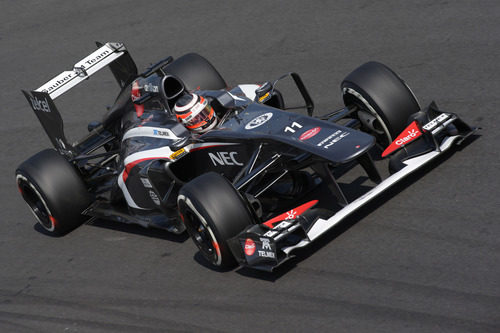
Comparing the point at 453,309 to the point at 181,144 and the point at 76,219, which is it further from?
the point at 76,219

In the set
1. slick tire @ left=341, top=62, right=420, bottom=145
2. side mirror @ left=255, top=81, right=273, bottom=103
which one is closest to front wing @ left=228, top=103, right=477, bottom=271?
slick tire @ left=341, top=62, right=420, bottom=145

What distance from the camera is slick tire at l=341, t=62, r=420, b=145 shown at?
781 cm

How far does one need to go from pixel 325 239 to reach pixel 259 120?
134cm

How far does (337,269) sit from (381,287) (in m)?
0.55

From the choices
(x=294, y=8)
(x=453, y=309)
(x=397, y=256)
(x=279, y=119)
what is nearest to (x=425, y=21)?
(x=294, y=8)

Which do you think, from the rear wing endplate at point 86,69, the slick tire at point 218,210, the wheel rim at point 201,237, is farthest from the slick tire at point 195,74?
the slick tire at point 218,210

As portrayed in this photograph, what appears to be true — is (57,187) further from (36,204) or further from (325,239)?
(325,239)

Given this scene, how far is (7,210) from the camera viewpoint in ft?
32.4

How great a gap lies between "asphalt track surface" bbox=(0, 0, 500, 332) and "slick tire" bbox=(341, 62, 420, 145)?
2.09 feet

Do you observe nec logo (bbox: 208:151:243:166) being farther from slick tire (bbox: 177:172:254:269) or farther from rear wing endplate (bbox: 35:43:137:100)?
rear wing endplate (bbox: 35:43:137:100)

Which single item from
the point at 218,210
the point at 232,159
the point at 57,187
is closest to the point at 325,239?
the point at 218,210

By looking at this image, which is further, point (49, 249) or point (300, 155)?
point (49, 249)

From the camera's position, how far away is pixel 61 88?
8.98 metres

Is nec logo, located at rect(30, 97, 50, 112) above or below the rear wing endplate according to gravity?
below
